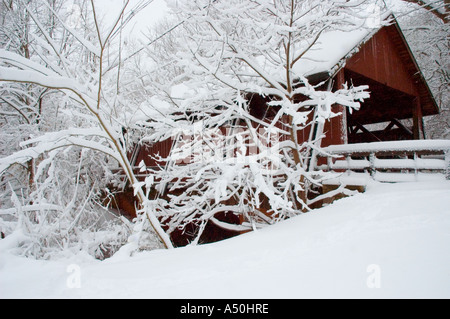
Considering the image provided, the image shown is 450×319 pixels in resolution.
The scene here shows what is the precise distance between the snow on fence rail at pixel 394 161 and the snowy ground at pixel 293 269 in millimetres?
2393

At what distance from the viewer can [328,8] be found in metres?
4.29

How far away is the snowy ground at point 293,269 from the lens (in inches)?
62.9

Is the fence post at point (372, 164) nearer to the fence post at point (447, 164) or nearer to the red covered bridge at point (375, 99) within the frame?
the red covered bridge at point (375, 99)

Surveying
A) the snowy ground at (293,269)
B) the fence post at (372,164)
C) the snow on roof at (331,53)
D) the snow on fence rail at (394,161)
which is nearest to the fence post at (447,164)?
the snow on fence rail at (394,161)

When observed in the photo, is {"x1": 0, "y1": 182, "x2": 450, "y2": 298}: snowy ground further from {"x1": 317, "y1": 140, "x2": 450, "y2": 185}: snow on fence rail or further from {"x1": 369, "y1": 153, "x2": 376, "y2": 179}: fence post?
{"x1": 369, "y1": 153, "x2": 376, "y2": 179}: fence post

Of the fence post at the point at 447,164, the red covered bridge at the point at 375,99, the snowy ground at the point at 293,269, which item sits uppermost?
the red covered bridge at the point at 375,99

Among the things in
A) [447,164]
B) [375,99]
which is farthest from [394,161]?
[375,99]

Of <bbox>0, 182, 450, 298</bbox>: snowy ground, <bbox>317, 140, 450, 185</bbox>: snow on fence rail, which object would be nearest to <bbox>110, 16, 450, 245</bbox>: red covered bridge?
<bbox>317, 140, 450, 185</bbox>: snow on fence rail

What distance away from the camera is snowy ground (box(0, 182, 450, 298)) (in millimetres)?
1598

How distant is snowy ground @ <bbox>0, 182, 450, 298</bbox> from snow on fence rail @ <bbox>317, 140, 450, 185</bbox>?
2.39 meters

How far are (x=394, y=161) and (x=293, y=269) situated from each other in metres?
4.85

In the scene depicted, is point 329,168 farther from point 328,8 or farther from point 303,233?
point 303,233

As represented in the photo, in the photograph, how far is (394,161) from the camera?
549cm
